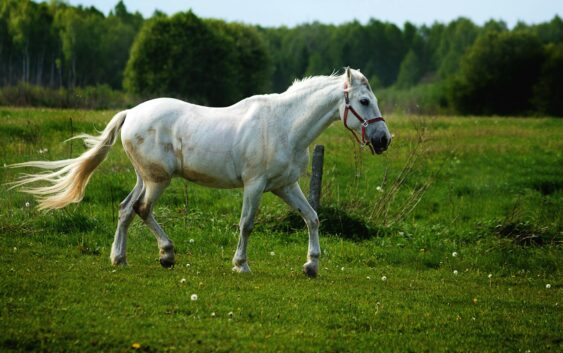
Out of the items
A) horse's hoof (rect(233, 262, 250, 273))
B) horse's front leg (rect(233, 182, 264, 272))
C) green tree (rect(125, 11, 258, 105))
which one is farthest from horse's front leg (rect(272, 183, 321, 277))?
green tree (rect(125, 11, 258, 105))

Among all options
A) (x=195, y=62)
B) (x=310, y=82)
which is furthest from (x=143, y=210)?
(x=195, y=62)

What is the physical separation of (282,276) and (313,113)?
2.22 meters

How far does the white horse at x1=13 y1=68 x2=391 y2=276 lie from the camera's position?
32.2 feet

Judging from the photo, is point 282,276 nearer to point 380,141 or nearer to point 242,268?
point 242,268

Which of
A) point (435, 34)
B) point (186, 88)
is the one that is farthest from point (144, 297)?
point (435, 34)

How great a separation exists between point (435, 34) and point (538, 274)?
451ft

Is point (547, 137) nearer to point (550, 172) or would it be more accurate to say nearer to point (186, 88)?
point (550, 172)

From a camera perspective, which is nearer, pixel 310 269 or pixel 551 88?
pixel 310 269

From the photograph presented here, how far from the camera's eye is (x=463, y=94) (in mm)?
68750

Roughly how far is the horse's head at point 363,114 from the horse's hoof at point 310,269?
174 cm

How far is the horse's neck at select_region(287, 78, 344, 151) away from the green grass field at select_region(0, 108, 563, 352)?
1.88m

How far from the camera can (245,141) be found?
9859 millimetres

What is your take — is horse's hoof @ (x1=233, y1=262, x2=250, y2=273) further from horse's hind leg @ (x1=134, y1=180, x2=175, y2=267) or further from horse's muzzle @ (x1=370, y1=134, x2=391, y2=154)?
horse's muzzle @ (x1=370, y1=134, x2=391, y2=154)

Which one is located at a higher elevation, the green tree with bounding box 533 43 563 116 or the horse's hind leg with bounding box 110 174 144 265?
the horse's hind leg with bounding box 110 174 144 265
